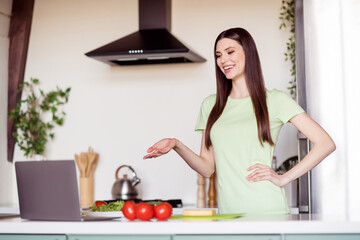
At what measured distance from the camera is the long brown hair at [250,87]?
230 centimetres

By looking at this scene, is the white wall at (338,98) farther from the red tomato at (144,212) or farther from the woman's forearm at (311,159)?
the red tomato at (144,212)

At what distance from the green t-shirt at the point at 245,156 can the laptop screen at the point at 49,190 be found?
705 millimetres

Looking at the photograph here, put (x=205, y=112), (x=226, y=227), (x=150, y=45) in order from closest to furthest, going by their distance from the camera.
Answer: (x=226, y=227), (x=205, y=112), (x=150, y=45)

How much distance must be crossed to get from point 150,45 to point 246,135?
5.21 feet

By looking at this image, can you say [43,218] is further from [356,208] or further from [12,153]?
[12,153]

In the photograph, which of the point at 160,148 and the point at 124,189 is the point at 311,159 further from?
the point at 124,189

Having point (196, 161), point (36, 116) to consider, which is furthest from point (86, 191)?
point (196, 161)

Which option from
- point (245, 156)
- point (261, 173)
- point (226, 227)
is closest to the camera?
point (226, 227)

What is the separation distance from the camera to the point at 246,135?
91.0 inches

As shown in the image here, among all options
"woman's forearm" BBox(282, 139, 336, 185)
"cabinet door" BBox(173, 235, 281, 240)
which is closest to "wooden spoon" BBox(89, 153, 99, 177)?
"woman's forearm" BBox(282, 139, 336, 185)

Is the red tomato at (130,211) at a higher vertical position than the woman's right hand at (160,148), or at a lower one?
A: lower

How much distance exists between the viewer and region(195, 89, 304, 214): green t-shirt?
7.38ft

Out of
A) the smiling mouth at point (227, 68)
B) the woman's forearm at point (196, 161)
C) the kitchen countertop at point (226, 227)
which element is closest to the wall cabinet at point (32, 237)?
the kitchen countertop at point (226, 227)

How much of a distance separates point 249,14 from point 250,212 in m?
2.13
